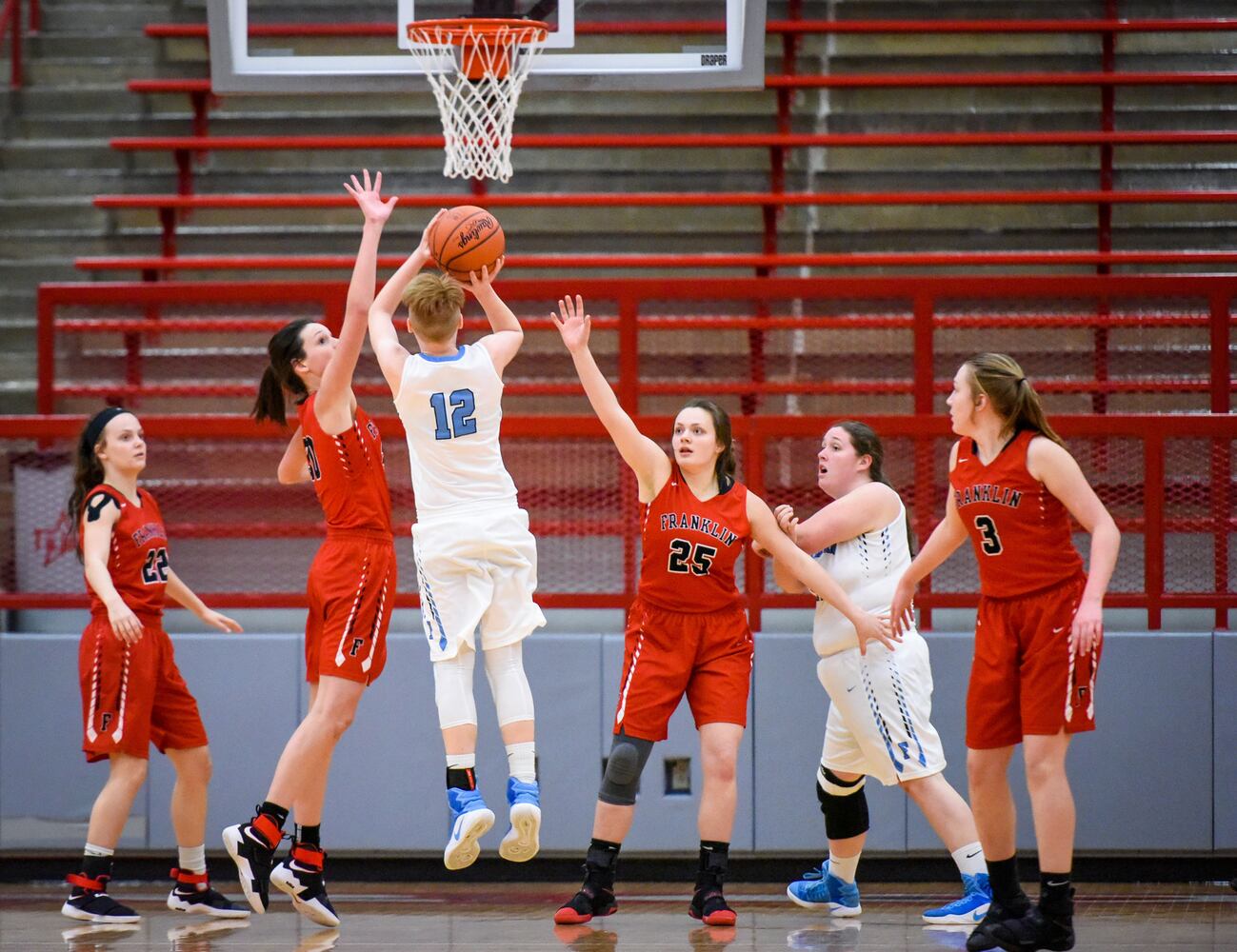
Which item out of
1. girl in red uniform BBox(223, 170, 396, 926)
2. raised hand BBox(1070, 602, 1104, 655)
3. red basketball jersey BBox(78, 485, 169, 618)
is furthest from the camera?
red basketball jersey BBox(78, 485, 169, 618)

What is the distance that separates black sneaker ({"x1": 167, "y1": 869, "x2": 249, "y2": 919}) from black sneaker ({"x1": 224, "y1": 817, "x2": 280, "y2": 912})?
2.42 ft

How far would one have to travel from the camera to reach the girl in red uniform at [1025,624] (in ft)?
15.2

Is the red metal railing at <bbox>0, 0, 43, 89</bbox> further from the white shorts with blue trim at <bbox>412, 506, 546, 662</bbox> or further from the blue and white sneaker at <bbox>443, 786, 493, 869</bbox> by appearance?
the blue and white sneaker at <bbox>443, 786, 493, 869</bbox>

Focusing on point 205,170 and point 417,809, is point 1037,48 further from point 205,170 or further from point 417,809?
point 417,809

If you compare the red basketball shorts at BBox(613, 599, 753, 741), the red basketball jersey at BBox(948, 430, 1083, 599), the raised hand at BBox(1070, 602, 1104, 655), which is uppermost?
the red basketball jersey at BBox(948, 430, 1083, 599)

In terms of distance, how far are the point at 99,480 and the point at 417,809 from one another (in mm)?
2050

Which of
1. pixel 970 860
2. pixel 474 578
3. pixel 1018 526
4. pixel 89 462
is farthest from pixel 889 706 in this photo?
pixel 89 462

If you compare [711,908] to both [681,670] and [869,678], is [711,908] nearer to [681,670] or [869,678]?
[681,670]

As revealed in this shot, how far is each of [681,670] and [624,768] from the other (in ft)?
1.24

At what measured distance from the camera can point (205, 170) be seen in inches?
398

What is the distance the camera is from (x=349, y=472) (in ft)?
17.6

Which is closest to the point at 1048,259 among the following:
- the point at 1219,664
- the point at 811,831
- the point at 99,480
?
the point at 1219,664

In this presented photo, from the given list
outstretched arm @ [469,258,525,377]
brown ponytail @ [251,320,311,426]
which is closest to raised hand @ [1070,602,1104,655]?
outstretched arm @ [469,258,525,377]

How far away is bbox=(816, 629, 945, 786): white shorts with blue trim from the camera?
5.45 meters
